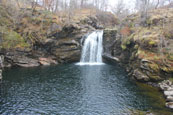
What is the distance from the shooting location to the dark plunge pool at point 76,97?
671 inches

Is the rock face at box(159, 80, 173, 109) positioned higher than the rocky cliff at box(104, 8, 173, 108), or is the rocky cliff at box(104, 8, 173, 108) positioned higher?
the rocky cliff at box(104, 8, 173, 108)

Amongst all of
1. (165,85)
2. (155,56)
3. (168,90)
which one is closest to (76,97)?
(168,90)

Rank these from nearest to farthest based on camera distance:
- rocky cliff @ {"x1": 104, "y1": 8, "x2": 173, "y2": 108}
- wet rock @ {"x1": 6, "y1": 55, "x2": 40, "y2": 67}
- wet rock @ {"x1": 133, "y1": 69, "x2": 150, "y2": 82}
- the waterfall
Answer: rocky cliff @ {"x1": 104, "y1": 8, "x2": 173, "y2": 108}
wet rock @ {"x1": 133, "y1": 69, "x2": 150, "y2": 82}
wet rock @ {"x1": 6, "y1": 55, "x2": 40, "y2": 67}
the waterfall

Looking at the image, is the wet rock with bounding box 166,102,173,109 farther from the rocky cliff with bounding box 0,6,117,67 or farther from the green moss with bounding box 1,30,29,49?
the green moss with bounding box 1,30,29,49

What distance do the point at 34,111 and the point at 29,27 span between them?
3592 cm

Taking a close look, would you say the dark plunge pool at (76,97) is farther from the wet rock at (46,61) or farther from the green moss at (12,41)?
the green moss at (12,41)

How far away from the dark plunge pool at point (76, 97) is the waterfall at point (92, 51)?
2126 cm

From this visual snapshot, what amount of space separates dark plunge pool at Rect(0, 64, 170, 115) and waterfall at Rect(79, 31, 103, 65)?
21261mm

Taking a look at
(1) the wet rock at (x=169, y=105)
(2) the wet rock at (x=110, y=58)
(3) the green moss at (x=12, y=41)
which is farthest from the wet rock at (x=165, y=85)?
(3) the green moss at (x=12, y=41)

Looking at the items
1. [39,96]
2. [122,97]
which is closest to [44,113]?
[39,96]

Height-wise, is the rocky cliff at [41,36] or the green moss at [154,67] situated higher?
the rocky cliff at [41,36]

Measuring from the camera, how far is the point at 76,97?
68.0ft

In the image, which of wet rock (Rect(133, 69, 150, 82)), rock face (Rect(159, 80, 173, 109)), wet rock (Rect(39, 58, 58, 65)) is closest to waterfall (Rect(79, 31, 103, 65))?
wet rock (Rect(39, 58, 58, 65))

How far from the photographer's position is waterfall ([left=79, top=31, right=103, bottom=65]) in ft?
162
